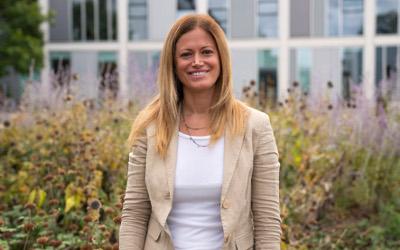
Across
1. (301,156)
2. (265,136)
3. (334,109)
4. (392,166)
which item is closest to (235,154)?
(265,136)

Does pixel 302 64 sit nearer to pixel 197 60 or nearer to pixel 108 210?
pixel 108 210

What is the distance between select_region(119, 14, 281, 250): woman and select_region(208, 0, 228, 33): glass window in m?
24.2

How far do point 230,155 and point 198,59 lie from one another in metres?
0.37

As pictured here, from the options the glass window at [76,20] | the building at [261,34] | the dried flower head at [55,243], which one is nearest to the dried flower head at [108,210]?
the dried flower head at [55,243]

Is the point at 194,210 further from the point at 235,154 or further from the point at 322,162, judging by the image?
the point at 322,162

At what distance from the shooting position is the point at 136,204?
232 cm

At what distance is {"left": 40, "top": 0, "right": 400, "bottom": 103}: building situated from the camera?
83.2 ft

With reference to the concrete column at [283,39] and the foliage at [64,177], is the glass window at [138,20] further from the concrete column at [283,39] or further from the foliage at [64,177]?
the foliage at [64,177]

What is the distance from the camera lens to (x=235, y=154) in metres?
2.19

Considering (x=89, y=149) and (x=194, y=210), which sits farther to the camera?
(x=89, y=149)

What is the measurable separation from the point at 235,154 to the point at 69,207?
89.3 inches

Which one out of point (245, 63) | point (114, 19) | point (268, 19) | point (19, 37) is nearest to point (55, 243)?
point (19, 37)

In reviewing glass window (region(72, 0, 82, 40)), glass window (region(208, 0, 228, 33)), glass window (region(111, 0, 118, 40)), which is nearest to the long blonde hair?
glass window (region(208, 0, 228, 33))

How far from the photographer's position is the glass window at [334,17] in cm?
2536
